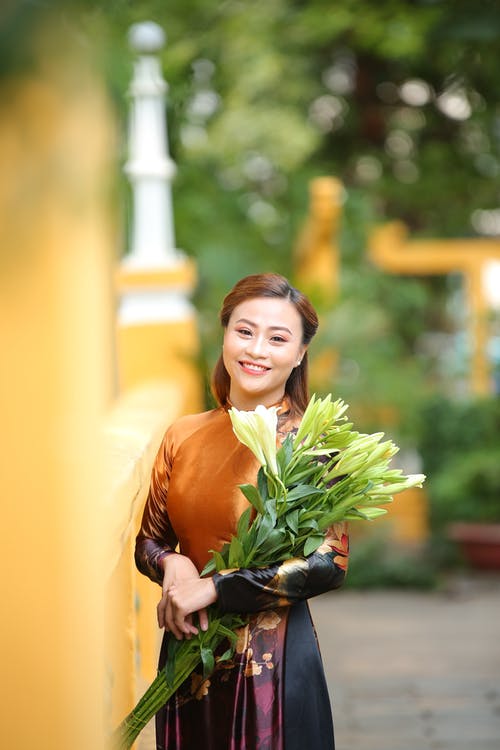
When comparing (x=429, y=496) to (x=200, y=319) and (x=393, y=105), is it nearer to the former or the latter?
(x=200, y=319)

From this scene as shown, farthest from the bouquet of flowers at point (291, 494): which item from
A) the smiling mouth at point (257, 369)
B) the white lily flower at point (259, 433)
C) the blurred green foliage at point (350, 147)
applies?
the blurred green foliage at point (350, 147)

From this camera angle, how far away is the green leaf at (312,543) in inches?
65.6

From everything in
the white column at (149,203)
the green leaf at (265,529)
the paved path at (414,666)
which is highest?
the white column at (149,203)

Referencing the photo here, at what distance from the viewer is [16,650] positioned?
108 cm

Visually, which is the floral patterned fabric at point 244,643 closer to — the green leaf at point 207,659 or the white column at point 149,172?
the green leaf at point 207,659

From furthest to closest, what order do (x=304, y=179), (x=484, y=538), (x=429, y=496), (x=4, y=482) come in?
(x=304, y=179) < (x=429, y=496) < (x=484, y=538) < (x=4, y=482)

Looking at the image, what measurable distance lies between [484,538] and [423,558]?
50 cm

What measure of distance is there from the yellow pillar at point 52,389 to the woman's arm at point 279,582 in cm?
44

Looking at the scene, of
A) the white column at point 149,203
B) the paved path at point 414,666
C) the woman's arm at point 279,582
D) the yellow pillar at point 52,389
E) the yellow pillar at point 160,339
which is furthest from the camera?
the white column at point 149,203

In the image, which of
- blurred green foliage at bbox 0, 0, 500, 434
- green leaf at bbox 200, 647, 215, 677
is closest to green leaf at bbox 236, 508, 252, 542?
green leaf at bbox 200, 647, 215, 677

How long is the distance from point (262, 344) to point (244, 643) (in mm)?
485

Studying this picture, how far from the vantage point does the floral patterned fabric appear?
5.62 feet

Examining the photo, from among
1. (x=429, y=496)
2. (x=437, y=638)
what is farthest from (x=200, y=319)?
(x=437, y=638)

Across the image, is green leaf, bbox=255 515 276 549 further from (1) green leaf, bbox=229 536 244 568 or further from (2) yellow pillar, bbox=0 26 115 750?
(2) yellow pillar, bbox=0 26 115 750
